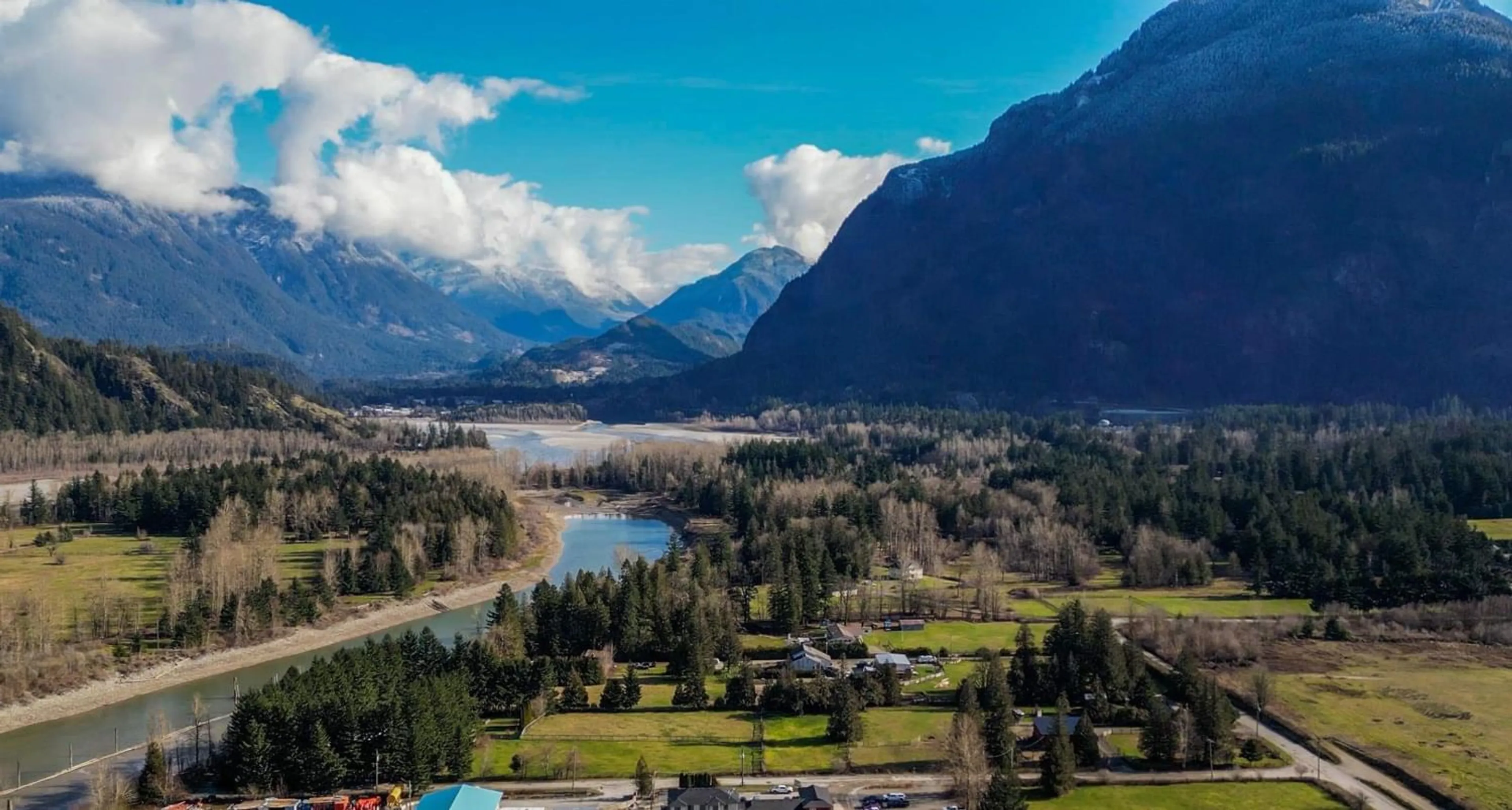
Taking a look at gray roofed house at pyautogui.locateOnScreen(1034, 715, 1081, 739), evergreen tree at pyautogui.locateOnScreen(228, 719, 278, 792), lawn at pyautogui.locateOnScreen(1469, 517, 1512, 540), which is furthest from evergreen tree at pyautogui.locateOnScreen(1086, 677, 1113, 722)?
lawn at pyautogui.locateOnScreen(1469, 517, 1512, 540)

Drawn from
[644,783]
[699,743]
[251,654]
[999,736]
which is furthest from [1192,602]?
[251,654]

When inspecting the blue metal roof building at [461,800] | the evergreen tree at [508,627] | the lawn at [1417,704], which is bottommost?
the lawn at [1417,704]

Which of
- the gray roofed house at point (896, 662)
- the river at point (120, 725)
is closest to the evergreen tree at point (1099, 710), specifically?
the gray roofed house at point (896, 662)

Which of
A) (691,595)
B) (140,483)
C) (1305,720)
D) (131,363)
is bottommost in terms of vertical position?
(1305,720)

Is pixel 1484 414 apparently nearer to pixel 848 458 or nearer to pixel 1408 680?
pixel 848 458

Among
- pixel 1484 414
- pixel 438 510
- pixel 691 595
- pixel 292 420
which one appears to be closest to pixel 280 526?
pixel 438 510

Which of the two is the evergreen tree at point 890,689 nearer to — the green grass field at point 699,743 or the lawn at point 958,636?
the green grass field at point 699,743

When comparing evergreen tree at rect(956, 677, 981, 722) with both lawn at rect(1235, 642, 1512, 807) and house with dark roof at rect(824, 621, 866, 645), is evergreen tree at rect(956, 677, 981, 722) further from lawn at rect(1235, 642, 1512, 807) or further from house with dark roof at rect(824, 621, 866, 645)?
lawn at rect(1235, 642, 1512, 807)
